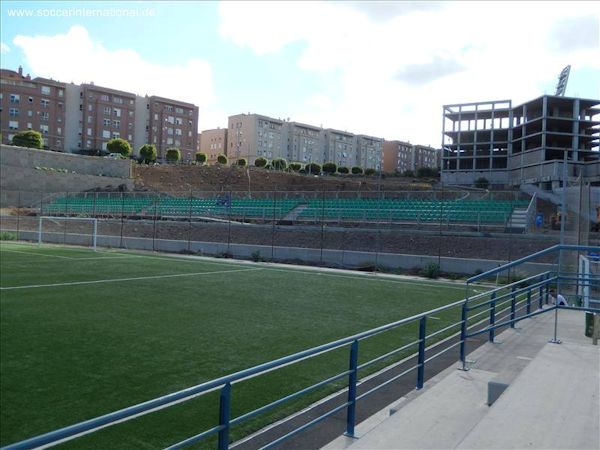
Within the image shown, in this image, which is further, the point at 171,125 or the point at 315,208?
the point at 171,125

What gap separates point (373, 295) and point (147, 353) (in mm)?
8949

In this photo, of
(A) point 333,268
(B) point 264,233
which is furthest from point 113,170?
(A) point 333,268

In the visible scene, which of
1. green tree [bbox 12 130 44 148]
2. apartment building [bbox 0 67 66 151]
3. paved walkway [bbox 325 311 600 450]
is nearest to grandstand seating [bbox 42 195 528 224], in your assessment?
paved walkway [bbox 325 311 600 450]

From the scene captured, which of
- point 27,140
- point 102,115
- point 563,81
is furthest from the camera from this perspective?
point 102,115

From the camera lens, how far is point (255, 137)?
4929 inches

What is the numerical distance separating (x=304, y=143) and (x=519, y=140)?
70.4 metres

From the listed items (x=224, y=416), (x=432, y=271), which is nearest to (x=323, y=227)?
(x=432, y=271)

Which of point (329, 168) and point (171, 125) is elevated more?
point (171, 125)

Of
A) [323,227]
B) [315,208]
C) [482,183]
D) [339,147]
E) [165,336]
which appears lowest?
[165,336]

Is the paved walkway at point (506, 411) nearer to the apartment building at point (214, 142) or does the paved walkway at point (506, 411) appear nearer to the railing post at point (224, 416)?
the railing post at point (224, 416)

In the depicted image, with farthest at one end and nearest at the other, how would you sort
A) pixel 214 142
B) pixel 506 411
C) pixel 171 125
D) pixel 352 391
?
1. pixel 214 142
2. pixel 171 125
3. pixel 352 391
4. pixel 506 411

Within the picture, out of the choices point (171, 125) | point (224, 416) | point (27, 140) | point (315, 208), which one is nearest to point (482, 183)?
point (315, 208)

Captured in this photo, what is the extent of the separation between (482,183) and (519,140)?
37.6 feet

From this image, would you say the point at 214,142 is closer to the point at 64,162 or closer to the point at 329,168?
the point at 329,168
